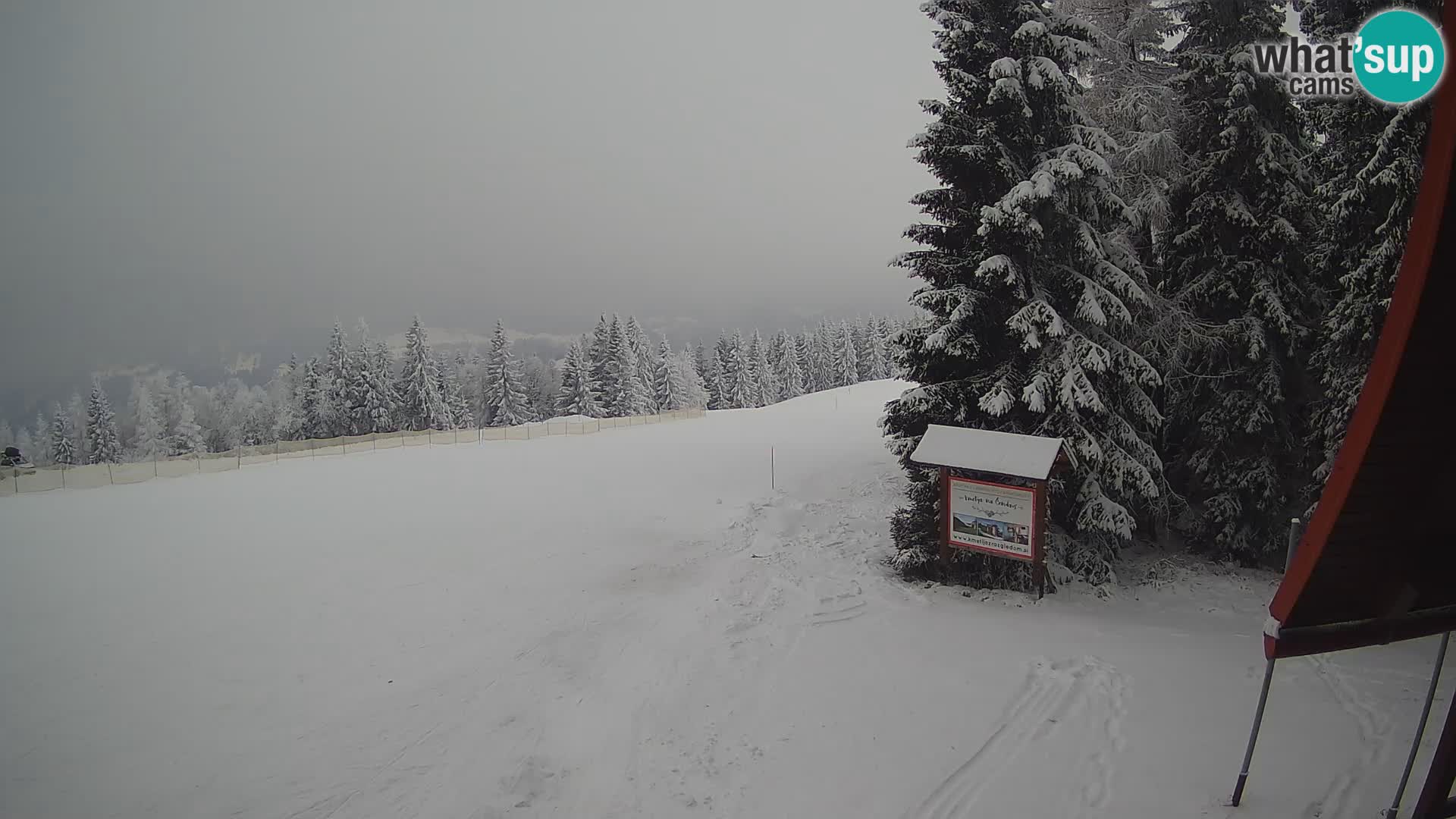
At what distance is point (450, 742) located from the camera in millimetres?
7652

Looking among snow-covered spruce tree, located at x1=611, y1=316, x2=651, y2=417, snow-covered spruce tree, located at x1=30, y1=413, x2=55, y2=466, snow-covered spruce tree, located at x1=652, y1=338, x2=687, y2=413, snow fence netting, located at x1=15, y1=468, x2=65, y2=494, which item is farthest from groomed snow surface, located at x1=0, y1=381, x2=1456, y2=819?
snow-covered spruce tree, located at x1=30, y1=413, x2=55, y2=466

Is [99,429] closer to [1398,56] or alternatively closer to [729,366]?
[729,366]

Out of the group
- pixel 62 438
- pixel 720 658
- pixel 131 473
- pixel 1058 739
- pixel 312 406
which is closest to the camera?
pixel 1058 739

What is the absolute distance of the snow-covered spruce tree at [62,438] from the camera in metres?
79.1

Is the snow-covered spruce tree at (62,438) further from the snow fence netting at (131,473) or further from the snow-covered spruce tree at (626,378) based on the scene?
the snow fence netting at (131,473)

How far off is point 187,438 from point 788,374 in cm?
7913

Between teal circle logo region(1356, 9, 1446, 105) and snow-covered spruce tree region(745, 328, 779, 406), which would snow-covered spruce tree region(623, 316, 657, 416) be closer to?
snow-covered spruce tree region(745, 328, 779, 406)

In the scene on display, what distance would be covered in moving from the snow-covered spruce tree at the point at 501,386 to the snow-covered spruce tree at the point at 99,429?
4199 centimetres

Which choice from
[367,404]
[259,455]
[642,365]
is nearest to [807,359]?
[642,365]

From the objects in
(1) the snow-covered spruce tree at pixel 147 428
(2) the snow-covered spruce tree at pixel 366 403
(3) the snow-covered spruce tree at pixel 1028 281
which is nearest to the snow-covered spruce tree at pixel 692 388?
(2) the snow-covered spruce tree at pixel 366 403

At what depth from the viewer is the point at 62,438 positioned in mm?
81062

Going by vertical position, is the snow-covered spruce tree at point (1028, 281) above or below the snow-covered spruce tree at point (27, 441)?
above

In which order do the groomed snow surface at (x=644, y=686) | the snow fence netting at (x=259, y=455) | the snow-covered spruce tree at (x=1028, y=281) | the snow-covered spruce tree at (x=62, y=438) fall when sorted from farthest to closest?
the snow-covered spruce tree at (x=62, y=438) → the snow fence netting at (x=259, y=455) → the snow-covered spruce tree at (x=1028, y=281) → the groomed snow surface at (x=644, y=686)

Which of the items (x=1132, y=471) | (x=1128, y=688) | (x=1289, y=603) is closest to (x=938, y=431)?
(x=1132, y=471)
